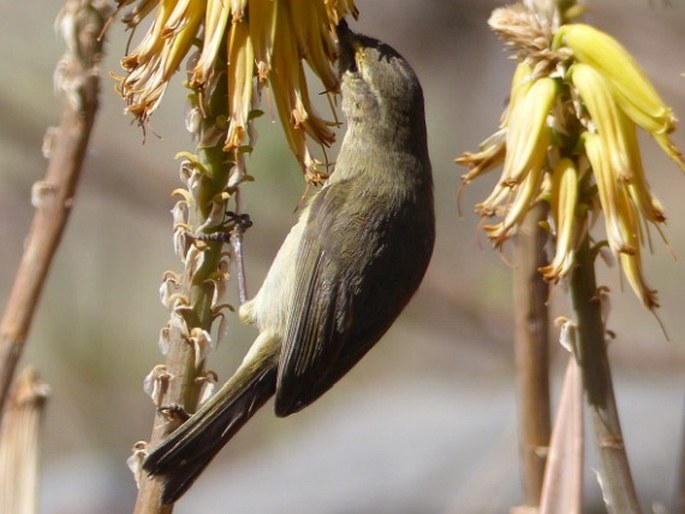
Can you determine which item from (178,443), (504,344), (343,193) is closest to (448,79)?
(504,344)

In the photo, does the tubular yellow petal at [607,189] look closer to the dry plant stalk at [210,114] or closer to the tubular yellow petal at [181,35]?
the dry plant stalk at [210,114]

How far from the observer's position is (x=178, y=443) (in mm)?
2580

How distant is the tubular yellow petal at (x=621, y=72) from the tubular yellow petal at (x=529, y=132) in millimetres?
83

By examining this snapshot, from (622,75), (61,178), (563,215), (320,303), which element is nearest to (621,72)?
(622,75)

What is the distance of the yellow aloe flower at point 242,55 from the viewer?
7.37ft

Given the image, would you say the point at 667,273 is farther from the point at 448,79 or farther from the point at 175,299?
the point at 175,299

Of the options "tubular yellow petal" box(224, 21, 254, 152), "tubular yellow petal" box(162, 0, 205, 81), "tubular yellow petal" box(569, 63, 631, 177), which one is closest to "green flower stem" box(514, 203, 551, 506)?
"tubular yellow petal" box(569, 63, 631, 177)

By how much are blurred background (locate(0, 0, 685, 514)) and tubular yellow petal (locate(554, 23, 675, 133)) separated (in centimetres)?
368

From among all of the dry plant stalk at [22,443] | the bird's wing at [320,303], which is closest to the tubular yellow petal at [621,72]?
the dry plant stalk at [22,443]

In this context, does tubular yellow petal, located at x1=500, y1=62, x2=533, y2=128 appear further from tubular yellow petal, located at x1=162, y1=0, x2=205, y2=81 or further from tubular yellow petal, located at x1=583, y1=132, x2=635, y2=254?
tubular yellow petal, located at x1=162, y1=0, x2=205, y2=81

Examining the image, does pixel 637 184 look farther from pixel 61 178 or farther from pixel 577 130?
pixel 61 178

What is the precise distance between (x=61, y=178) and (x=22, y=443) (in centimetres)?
51

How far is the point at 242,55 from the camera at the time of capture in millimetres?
2287

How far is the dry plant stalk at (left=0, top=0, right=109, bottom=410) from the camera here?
206 cm
